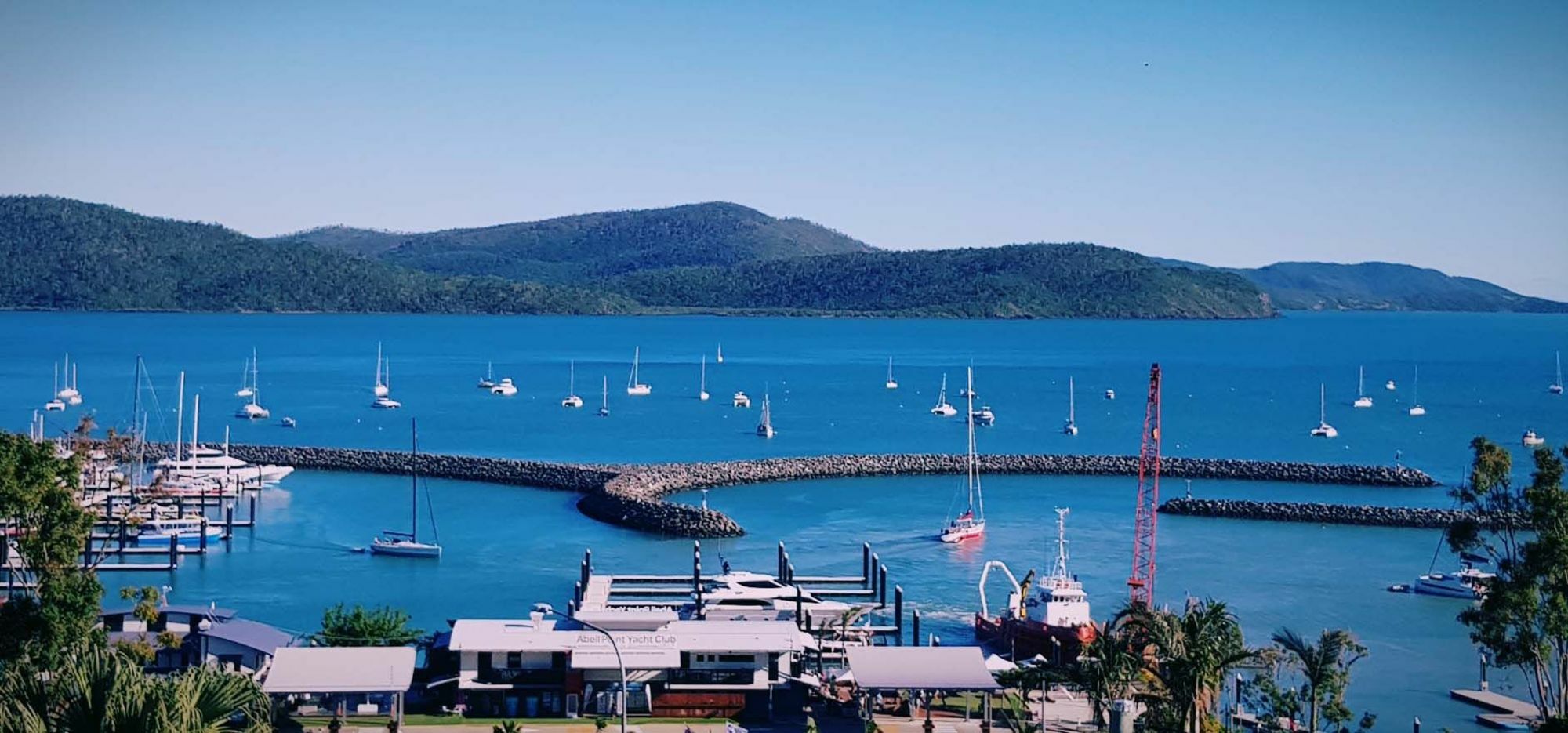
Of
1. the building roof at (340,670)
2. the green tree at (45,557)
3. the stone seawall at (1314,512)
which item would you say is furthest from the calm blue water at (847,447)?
the green tree at (45,557)

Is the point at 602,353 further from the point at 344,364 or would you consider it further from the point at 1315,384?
the point at 1315,384

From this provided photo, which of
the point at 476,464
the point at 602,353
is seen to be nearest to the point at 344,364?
the point at 602,353

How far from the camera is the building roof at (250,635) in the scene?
2733cm

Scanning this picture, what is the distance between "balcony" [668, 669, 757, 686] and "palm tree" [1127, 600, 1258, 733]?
6695 mm

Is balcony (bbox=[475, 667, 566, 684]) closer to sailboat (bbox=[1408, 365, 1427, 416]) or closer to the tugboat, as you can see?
the tugboat

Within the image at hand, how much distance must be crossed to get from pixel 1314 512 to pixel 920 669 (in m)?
31.7

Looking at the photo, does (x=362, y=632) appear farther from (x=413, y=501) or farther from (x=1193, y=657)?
(x=413, y=501)

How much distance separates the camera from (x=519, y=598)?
39031 mm

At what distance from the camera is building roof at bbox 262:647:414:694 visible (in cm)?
2286

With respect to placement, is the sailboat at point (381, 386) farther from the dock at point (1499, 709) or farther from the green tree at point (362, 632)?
the dock at point (1499, 709)

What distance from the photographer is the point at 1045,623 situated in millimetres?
32250

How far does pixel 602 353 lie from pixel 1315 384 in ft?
225

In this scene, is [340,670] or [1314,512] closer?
[340,670]

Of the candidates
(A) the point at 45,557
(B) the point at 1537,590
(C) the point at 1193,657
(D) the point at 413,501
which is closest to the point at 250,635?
(A) the point at 45,557
